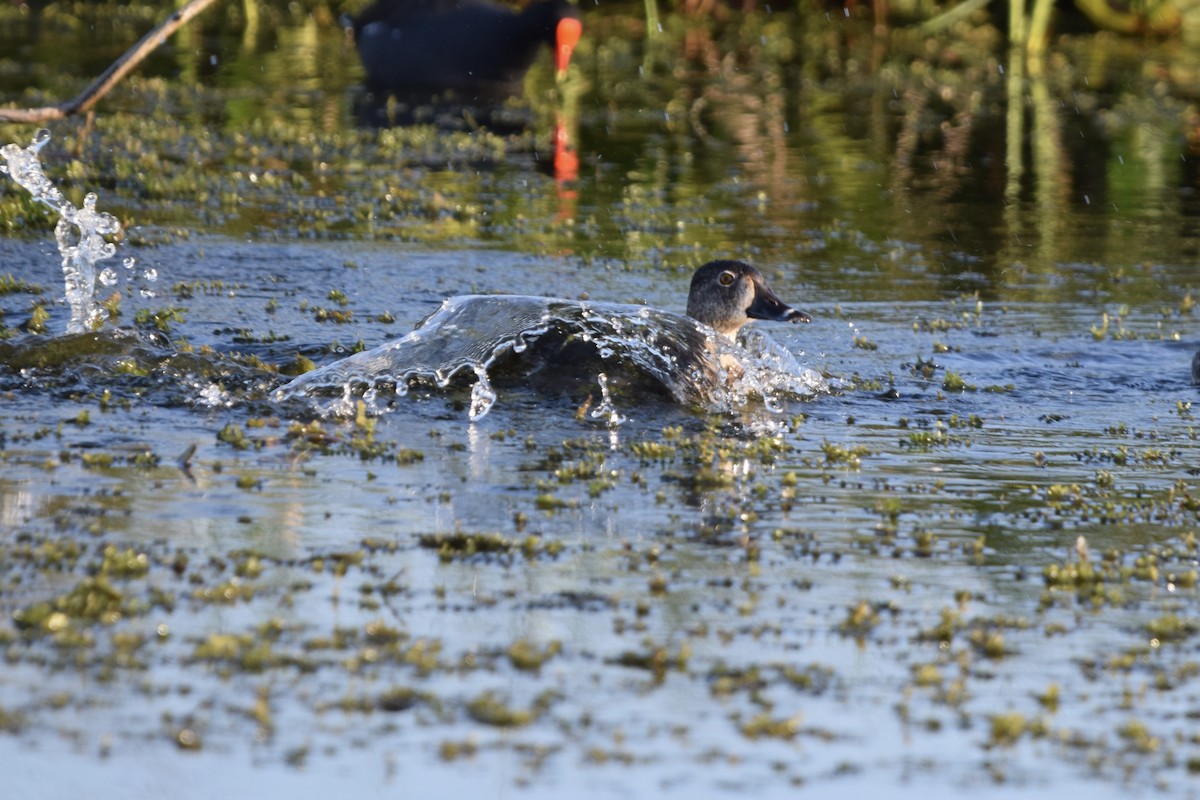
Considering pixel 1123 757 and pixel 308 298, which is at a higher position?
pixel 308 298

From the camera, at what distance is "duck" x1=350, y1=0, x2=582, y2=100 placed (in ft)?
66.8

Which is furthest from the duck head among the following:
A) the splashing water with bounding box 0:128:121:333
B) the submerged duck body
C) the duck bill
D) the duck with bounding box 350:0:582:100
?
the duck with bounding box 350:0:582:100

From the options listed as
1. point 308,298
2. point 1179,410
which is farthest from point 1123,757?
point 308,298

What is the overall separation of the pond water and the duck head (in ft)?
1.57

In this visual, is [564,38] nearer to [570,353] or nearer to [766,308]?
[766,308]

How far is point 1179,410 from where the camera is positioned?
9250 mm

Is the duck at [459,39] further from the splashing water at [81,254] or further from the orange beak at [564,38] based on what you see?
the splashing water at [81,254]

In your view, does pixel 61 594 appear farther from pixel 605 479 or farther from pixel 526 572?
pixel 605 479

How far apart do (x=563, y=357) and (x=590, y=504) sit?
6.96 feet

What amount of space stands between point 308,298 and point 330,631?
19.3 ft

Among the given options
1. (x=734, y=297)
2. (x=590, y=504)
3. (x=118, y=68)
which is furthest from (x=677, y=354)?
(x=118, y=68)

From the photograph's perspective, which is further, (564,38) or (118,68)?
(564,38)

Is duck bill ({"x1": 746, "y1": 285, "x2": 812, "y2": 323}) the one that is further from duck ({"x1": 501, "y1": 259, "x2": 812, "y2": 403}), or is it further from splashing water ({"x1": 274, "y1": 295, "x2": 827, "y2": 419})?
splashing water ({"x1": 274, "y1": 295, "x2": 827, "y2": 419})

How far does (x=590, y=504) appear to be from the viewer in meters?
7.03
